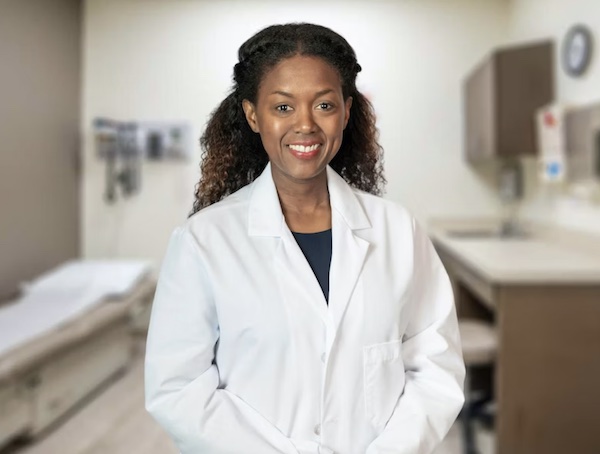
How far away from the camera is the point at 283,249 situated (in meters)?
0.71

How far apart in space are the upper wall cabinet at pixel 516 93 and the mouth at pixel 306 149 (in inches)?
102

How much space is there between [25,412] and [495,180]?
2.95 m

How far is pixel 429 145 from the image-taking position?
3.50 m

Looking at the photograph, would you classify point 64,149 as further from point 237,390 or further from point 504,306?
point 237,390

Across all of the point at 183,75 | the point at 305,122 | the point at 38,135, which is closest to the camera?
the point at 305,122

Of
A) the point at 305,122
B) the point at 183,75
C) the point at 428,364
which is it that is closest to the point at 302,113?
the point at 305,122

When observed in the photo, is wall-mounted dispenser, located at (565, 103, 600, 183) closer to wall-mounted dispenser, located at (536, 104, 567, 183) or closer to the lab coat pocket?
wall-mounted dispenser, located at (536, 104, 567, 183)

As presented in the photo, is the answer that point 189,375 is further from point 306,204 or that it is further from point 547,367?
point 547,367

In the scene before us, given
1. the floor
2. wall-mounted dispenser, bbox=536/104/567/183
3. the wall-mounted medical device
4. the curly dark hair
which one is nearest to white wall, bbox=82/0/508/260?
the wall-mounted medical device

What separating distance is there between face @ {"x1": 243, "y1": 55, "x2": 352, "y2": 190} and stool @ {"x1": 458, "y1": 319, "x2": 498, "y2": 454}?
4.95 ft

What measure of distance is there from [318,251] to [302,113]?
200 millimetres

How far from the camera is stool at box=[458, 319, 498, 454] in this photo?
6.54 feet

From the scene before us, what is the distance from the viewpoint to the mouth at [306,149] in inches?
24.9

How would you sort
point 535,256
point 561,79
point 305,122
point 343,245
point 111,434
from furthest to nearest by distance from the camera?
point 561,79 < point 111,434 < point 535,256 < point 343,245 < point 305,122
